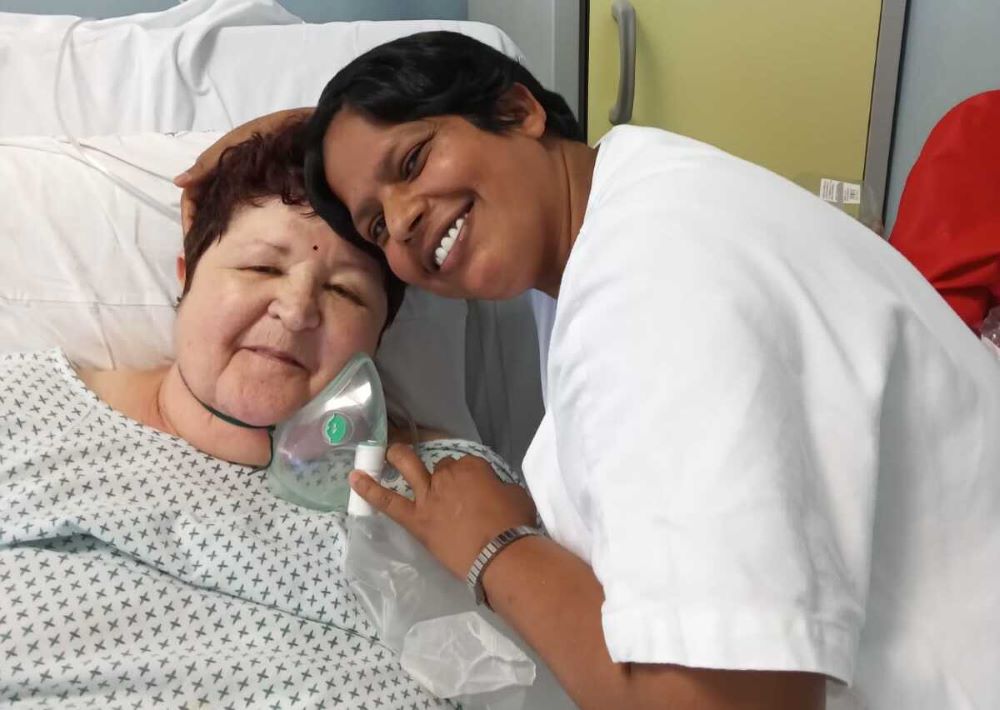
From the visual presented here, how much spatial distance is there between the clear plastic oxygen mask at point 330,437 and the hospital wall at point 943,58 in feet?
4.96

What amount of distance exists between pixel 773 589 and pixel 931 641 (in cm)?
25

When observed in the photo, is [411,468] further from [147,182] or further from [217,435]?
[147,182]

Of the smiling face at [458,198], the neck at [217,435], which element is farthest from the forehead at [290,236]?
the neck at [217,435]

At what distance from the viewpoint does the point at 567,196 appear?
107 cm

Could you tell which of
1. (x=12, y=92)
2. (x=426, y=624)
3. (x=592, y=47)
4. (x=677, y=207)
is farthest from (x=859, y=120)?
(x=12, y=92)

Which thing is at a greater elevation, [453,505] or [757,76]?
[757,76]

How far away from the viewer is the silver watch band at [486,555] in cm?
88

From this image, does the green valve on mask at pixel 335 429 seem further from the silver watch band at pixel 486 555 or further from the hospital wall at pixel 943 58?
the hospital wall at pixel 943 58

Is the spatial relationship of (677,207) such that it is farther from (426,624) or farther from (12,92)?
(12,92)

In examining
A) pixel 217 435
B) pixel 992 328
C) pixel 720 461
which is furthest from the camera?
pixel 992 328

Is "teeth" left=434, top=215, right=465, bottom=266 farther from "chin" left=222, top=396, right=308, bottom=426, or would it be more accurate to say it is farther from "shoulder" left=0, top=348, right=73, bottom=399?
"shoulder" left=0, top=348, right=73, bottom=399

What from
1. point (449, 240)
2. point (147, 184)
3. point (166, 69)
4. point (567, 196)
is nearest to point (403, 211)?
point (449, 240)

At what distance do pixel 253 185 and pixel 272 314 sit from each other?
0.69 feet

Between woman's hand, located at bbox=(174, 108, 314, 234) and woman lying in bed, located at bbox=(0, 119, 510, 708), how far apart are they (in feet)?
0.10
